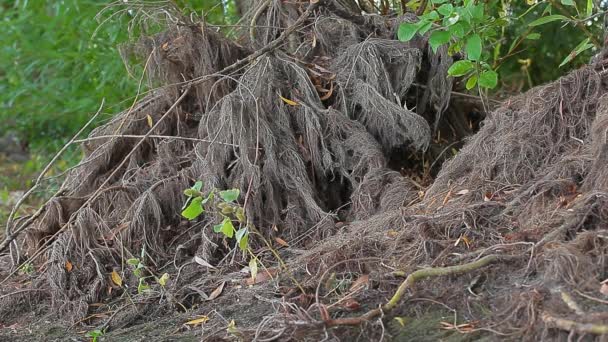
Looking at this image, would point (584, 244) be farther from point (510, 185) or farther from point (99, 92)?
point (99, 92)

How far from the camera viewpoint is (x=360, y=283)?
9.38 feet

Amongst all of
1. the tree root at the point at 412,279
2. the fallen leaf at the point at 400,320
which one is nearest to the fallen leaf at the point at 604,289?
the tree root at the point at 412,279

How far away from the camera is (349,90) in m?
4.32

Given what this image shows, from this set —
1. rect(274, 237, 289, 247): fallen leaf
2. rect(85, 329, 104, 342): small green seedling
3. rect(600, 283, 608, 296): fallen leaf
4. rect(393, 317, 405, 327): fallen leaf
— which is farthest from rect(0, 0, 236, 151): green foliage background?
rect(600, 283, 608, 296): fallen leaf

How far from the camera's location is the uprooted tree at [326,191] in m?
2.65

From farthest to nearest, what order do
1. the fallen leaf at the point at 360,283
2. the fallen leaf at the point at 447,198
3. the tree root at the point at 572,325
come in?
the fallen leaf at the point at 447,198 → the fallen leaf at the point at 360,283 → the tree root at the point at 572,325

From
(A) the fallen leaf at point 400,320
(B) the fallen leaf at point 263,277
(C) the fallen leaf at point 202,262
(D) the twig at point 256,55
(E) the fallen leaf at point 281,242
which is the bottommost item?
(E) the fallen leaf at point 281,242

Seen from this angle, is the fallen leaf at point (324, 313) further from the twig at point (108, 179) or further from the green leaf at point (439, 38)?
the twig at point (108, 179)

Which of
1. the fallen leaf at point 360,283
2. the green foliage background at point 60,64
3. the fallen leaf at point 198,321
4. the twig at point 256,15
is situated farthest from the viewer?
the green foliage background at point 60,64

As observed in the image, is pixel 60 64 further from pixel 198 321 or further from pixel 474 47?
pixel 474 47

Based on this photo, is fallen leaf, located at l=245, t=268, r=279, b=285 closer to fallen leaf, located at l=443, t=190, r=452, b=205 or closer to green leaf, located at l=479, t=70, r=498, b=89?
fallen leaf, located at l=443, t=190, r=452, b=205

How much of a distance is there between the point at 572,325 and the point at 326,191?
212 centimetres

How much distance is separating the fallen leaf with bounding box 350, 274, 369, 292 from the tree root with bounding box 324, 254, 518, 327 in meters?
0.20

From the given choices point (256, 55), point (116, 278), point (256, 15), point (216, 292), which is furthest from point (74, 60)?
point (216, 292)
